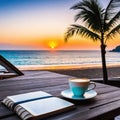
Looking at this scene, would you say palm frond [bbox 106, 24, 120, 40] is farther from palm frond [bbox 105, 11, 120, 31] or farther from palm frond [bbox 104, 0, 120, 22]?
palm frond [bbox 104, 0, 120, 22]

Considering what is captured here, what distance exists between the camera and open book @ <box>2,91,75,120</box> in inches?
32.7

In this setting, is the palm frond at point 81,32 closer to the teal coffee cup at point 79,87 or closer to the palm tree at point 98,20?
the palm tree at point 98,20

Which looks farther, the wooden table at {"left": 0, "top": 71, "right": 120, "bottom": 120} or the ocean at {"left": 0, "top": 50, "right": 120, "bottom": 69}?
the ocean at {"left": 0, "top": 50, "right": 120, "bottom": 69}

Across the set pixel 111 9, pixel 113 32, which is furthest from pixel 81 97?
pixel 111 9

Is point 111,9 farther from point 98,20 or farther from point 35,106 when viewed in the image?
point 35,106

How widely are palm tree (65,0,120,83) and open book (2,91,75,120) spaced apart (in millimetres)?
4053

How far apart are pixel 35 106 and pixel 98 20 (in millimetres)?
4308

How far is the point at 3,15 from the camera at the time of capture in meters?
16.9

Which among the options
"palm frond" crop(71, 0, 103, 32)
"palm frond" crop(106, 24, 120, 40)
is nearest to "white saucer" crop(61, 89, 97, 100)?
"palm frond" crop(71, 0, 103, 32)

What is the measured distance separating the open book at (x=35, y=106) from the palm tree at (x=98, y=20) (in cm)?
405

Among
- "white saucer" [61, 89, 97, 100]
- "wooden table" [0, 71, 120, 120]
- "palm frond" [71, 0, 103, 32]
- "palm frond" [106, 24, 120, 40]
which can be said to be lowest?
"wooden table" [0, 71, 120, 120]

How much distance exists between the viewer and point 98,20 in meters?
4.91

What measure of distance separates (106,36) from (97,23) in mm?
459

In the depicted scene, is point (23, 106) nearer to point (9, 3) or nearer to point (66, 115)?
point (66, 115)
